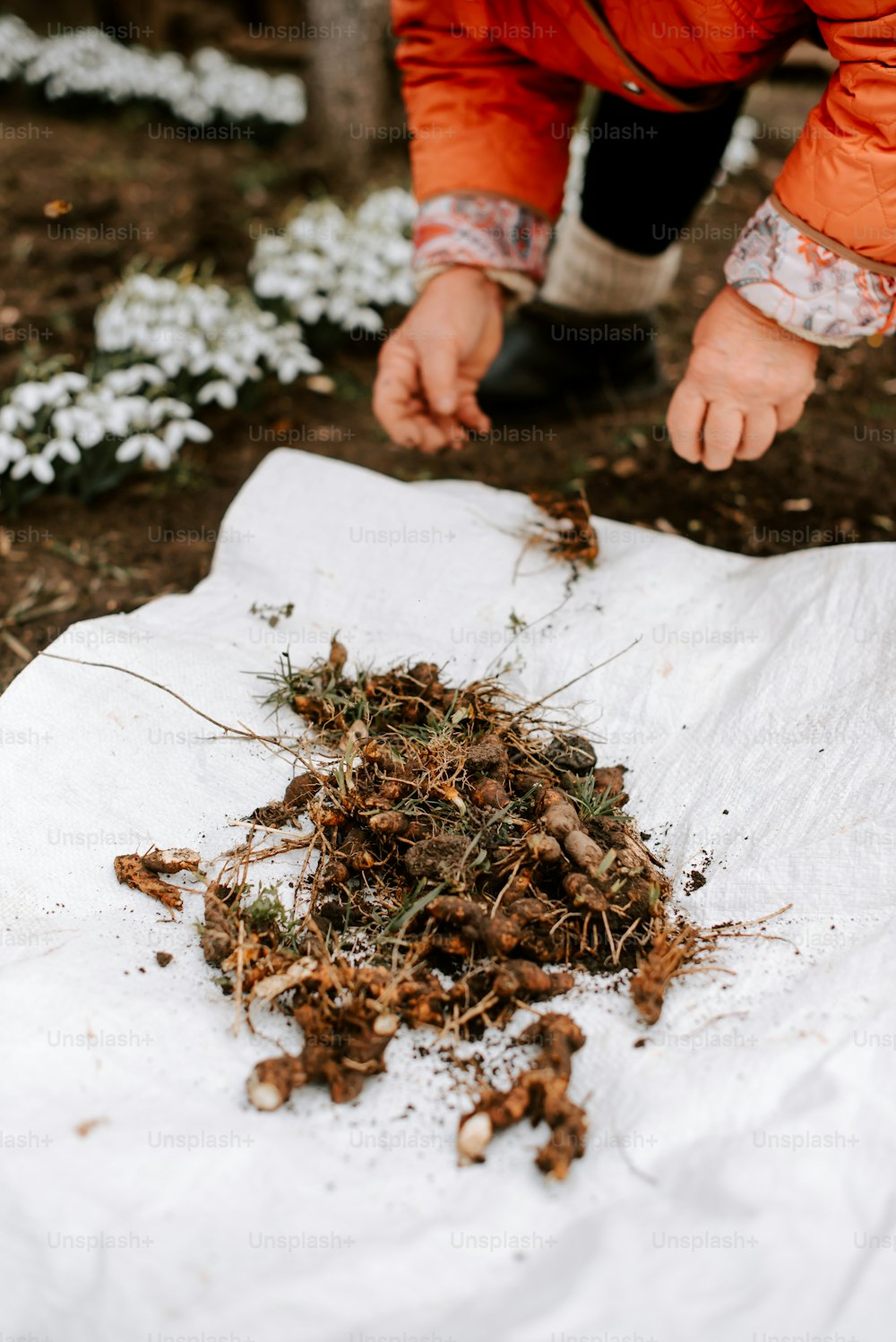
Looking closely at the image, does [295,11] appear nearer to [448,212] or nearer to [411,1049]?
[448,212]

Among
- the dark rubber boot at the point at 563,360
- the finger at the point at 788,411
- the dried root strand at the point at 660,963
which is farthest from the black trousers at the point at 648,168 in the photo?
the dried root strand at the point at 660,963

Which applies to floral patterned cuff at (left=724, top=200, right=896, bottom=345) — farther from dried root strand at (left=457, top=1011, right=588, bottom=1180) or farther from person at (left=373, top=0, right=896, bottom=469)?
dried root strand at (left=457, top=1011, right=588, bottom=1180)

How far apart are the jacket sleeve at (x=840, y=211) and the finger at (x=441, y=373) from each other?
473 millimetres

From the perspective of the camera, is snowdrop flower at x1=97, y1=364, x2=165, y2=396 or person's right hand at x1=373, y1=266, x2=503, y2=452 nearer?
person's right hand at x1=373, y1=266, x2=503, y2=452

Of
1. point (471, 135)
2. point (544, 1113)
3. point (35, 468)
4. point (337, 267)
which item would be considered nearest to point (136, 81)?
point (337, 267)

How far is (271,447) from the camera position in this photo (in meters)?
2.57

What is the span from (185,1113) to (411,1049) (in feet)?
0.85

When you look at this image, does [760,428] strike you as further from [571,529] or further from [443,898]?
[443,898]

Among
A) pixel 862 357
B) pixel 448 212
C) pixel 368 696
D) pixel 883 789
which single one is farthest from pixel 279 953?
pixel 862 357

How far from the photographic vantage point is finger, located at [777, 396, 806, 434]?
1472 mm

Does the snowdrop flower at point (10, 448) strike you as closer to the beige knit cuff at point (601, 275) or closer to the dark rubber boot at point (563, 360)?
the dark rubber boot at point (563, 360)

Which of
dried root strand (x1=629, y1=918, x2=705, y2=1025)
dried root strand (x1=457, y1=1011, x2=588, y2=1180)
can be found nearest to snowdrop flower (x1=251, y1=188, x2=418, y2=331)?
dried root strand (x1=629, y1=918, x2=705, y2=1025)

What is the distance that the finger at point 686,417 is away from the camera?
1.46 meters

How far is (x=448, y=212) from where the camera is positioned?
180 centimetres
